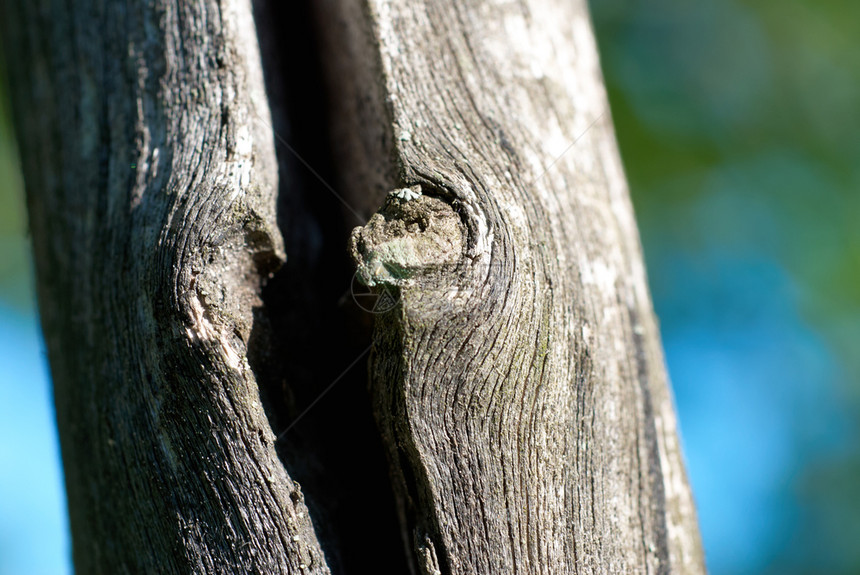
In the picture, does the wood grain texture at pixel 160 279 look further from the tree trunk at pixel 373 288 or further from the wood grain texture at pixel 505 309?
the wood grain texture at pixel 505 309

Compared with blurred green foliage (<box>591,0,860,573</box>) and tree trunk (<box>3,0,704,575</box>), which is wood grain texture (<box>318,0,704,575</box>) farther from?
blurred green foliage (<box>591,0,860,573</box>)

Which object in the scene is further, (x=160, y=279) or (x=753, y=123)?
(x=753, y=123)

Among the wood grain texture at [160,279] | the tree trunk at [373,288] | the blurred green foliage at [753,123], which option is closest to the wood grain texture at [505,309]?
the tree trunk at [373,288]

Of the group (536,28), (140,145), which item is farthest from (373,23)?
(140,145)

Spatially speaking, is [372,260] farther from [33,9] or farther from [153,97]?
[33,9]

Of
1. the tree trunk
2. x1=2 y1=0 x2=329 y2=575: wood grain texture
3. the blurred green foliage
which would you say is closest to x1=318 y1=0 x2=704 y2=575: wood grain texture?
the tree trunk

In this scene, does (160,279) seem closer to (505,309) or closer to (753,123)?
(505,309)

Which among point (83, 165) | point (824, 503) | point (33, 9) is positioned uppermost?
point (33, 9)

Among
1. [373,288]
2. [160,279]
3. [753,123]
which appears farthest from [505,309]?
[753,123]
